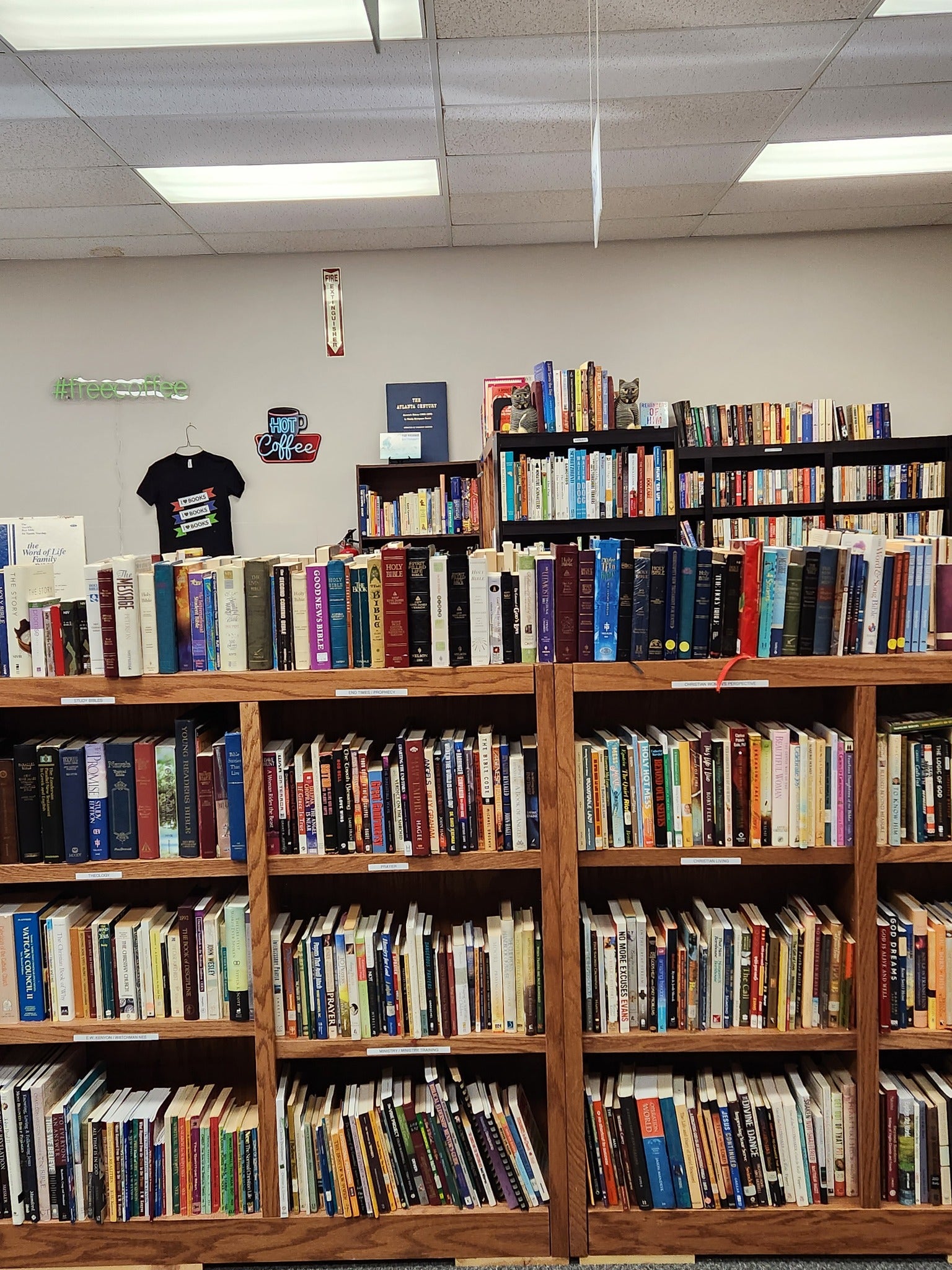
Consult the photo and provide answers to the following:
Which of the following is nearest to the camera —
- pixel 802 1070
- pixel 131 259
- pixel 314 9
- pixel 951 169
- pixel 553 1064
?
pixel 553 1064

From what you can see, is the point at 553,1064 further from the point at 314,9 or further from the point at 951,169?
the point at 951,169

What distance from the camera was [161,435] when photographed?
564cm

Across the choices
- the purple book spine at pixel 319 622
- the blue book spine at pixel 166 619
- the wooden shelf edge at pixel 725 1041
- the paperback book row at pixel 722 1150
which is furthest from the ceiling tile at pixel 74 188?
the paperback book row at pixel 722 1150

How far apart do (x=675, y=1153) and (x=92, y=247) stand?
211 inches

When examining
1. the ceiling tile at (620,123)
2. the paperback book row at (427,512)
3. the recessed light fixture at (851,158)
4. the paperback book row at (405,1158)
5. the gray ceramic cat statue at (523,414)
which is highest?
the recessed light fixture at (851,158)

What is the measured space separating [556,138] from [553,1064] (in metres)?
3.64

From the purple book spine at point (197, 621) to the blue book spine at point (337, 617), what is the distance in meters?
0.28

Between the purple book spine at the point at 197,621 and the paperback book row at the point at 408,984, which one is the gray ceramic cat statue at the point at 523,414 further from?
the paperback book row at the point at 408,984

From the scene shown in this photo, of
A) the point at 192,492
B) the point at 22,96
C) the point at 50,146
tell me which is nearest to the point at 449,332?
the point at 192,492

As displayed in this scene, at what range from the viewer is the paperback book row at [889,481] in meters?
5.04

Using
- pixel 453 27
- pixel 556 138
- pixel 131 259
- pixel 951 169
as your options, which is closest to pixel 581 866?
pixel 453 27

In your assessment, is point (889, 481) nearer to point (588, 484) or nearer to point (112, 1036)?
point (588, 484)

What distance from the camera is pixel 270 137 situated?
386cm

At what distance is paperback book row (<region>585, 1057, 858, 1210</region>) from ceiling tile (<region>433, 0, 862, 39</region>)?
3.13m
